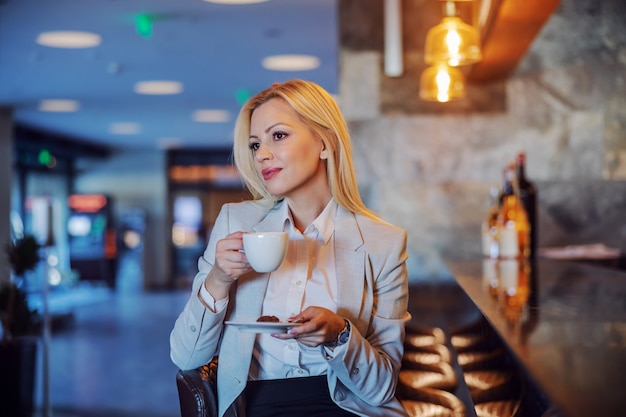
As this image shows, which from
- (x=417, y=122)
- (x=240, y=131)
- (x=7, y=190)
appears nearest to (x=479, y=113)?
(x=417, y=122)

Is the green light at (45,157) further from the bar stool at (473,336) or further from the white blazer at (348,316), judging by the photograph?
the white blazer at (348,316)

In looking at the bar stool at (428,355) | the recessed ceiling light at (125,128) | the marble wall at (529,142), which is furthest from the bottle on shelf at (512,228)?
the recessed ceiling light at (125,128)

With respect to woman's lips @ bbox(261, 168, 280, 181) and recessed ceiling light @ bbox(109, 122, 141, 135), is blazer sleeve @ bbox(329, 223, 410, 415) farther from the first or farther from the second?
recessed ceiling light @ bbox(109, 122, 141, 135)

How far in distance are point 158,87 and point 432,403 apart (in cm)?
831

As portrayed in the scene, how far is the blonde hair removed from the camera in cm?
196

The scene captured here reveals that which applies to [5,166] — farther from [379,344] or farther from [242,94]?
[379,344]

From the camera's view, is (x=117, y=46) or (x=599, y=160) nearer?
(x=599, y=160)

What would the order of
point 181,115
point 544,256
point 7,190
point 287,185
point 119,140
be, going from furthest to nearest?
point 119,140
point 181,115
point 7,190
point 544,256
point 287,185

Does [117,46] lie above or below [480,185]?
above

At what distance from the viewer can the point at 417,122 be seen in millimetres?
4207

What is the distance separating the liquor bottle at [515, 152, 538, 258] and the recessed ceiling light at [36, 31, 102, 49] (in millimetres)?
4514

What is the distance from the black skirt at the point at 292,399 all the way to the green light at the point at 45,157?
1395 cm

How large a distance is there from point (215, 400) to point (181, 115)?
11.0 m

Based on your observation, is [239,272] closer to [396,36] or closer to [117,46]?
[396,36]
